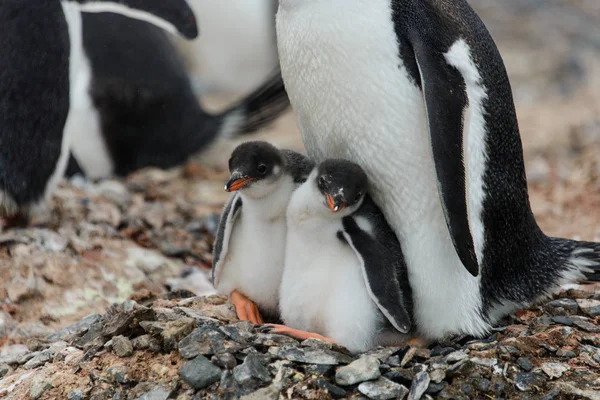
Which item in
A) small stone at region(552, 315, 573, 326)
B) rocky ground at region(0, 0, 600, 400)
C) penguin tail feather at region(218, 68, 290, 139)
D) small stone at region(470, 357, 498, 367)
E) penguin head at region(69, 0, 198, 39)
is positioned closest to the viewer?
rocky ground at region(0, 0, 600, 400)

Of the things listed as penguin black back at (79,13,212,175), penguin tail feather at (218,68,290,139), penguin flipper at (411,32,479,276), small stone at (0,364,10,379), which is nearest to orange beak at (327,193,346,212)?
penguin flipper at (411,32,479,276)

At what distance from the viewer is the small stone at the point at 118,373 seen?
2467mm

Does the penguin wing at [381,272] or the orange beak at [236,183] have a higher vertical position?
the orange beak at [236,183]

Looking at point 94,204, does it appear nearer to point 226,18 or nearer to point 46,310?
point 46,310

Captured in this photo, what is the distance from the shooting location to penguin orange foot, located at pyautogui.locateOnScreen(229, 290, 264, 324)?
9.39 feet

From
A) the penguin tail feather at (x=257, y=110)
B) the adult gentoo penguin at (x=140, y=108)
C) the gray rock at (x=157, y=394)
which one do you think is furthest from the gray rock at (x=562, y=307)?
the adult gentoo penguin at (x=140, y=108)

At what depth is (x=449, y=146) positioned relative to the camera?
2535 mm

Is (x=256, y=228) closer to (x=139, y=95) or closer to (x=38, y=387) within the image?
(x=38, y=387)

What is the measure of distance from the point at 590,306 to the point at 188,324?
1.36 metres

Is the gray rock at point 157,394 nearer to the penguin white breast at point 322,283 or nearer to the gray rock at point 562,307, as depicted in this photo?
the penguin white breast at point 322,283

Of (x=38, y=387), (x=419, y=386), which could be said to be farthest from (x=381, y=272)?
(x=38, y=387)

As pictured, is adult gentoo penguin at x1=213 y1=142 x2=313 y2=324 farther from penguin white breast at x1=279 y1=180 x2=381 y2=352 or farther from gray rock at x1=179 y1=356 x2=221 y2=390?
gray rock at x1=179 y1=356 x2=221 y2=390

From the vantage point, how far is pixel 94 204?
4508mm

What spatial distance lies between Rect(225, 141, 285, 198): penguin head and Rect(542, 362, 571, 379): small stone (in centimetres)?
98
